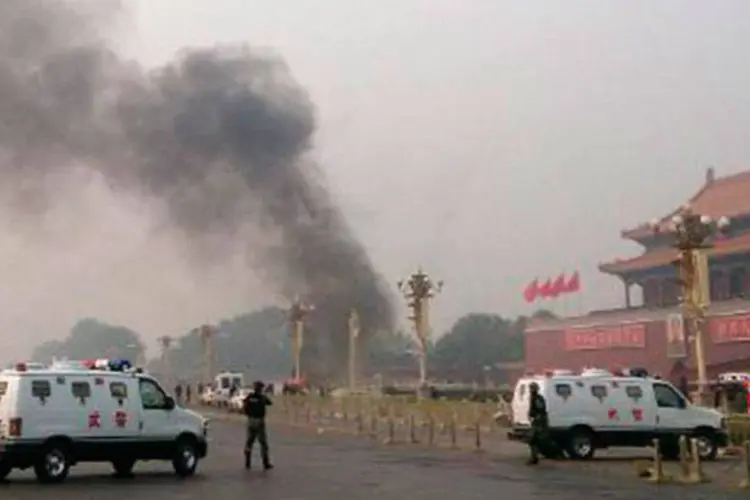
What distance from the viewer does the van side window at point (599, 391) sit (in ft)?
82.0

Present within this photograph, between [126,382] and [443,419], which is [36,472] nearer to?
[126,382]

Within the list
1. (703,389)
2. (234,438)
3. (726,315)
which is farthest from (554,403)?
(726,315)

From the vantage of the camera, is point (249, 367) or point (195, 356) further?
point (195, 356)

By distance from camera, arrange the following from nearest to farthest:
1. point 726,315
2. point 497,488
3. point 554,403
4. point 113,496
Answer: point 113,496 < point 497,488 < point 554,403 < point 726,315

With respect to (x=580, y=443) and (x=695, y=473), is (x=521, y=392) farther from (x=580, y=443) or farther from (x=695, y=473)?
(x=695, y=473)

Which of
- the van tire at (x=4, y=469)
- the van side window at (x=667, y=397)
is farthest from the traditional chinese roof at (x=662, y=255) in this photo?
the van tire at (x=4, y=469)

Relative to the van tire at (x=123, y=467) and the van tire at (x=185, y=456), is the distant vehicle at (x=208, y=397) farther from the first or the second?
the van tire at (x=185, y=456)

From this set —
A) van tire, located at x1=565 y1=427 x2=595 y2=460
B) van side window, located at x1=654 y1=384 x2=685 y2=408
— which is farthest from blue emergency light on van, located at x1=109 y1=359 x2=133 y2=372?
van side window, located at x1=654 y1=384 x2=685 y2=408

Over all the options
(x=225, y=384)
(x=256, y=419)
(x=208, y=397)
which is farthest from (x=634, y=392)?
(x=208, y=397)

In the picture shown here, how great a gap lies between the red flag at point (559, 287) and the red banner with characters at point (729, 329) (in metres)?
15.5

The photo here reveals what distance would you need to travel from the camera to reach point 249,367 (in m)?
164

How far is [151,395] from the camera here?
20750 millimetres

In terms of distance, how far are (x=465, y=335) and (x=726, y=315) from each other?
66965mm

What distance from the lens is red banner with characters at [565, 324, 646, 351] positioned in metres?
64.8
